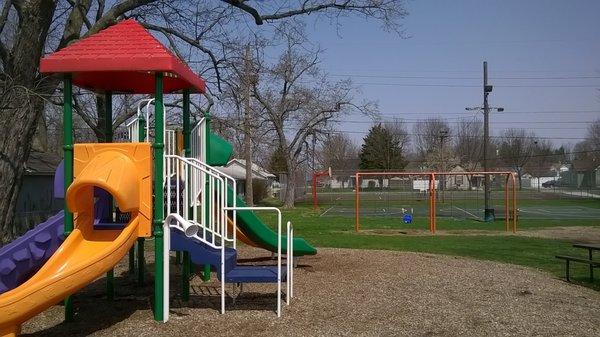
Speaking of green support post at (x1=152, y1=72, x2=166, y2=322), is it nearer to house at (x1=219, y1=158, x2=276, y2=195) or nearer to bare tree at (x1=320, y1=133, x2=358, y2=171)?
house at (x1=219, y1=158, x2=276, y2=195)

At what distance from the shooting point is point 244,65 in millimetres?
16984

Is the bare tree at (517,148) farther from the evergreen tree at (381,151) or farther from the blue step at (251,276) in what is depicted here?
the blue step at (251,276)

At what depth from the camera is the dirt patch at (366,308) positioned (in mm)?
6902

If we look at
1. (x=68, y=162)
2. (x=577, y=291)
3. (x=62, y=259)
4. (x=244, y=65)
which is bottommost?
(x=577, y=291)

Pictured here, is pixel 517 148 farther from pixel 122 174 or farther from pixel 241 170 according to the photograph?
pixel 122 174

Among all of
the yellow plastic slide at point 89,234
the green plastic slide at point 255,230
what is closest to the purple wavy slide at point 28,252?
the yellow plastic slide at point 89,234

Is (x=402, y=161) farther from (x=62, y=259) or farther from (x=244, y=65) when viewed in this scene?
(x=62, y=259)

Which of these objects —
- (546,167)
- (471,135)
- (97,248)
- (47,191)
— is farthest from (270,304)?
(546,167)

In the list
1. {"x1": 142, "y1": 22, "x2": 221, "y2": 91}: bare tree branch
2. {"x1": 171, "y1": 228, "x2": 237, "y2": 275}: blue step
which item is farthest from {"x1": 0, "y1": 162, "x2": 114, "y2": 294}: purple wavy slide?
{"x1": 142, "y1": 22, "x2": 221, "y2": 91}: bare tree branch

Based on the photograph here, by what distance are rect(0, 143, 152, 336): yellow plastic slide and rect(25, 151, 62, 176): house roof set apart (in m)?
16.6

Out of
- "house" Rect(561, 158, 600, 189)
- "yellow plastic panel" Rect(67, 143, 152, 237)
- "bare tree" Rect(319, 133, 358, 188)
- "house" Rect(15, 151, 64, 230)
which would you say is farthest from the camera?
"bare tree" Rect(319, 133, 358, 188)

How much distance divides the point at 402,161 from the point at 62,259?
227ft

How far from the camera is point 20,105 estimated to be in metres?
9.85

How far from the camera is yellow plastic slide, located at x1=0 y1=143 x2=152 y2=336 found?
231 inches
